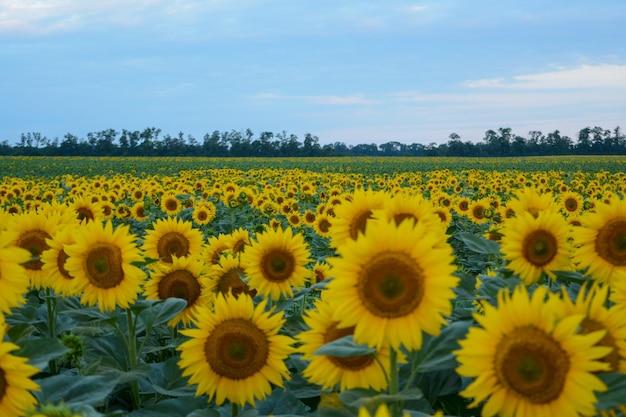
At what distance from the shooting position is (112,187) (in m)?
15.4

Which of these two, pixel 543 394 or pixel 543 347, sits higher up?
pixel 543 347

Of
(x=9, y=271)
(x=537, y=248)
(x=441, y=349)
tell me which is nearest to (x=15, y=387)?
Answer: (x=9, y=271)

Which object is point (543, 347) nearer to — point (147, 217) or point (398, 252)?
point (398, 252)

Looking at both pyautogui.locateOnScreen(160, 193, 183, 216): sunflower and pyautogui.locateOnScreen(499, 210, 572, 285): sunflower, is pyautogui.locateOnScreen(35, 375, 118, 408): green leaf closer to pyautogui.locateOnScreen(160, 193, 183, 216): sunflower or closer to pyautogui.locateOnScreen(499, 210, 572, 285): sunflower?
pyautogui.locateOnScreen(499, 210, 572, 285): sunflower

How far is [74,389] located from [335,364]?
1.02 meters

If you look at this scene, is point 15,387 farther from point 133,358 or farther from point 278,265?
point 278,265

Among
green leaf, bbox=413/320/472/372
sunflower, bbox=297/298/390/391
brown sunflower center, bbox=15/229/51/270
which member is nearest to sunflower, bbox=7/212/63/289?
brown sunflower center, bbox=15/229/51/270

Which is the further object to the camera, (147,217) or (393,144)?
(393,144)

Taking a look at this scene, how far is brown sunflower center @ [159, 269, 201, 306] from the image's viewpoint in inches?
153

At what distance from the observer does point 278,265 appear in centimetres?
380

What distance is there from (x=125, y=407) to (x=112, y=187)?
12.6 m

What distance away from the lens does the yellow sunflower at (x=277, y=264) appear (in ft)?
12.4

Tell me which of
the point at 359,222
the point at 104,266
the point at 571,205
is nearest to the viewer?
the point at 359,222

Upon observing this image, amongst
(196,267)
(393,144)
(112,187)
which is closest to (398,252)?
(196,267)
